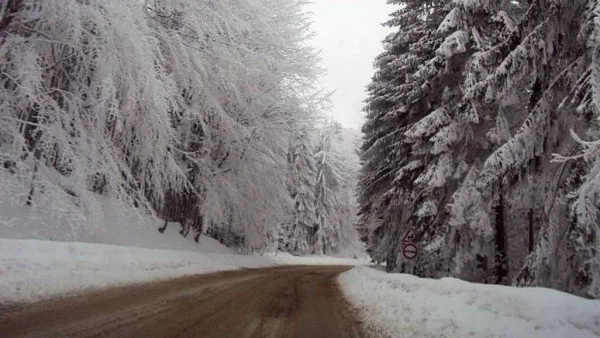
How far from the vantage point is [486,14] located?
16266mm

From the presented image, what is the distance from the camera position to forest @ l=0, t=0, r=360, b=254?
9.79 m

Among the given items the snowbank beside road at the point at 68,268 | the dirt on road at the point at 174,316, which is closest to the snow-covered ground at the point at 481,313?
the dirt on road at the point at 174,316

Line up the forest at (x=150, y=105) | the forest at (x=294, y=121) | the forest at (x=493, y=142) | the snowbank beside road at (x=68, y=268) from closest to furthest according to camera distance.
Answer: the snowbank beside road at (x=68, y=268) < the forest at (x=493, y=142) < the forest at (x=294, y=121) < the forest at (x=150, y=105)

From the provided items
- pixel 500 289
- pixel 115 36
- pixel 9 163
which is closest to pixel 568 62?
pixel 500 289

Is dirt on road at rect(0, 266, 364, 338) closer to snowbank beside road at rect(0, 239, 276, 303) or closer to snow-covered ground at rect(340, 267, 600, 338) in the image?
snowbank beside road at rect(0, 239, 276, 303)

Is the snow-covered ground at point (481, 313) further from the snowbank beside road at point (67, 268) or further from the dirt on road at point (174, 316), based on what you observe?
the snowbank beside road at point (67, 268)

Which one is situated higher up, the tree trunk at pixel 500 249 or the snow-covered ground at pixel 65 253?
the tree trunk at pixel 500 249

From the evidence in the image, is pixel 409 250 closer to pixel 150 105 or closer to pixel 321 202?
pixel 150 105

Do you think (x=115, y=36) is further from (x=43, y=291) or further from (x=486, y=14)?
(x=486, y=14)

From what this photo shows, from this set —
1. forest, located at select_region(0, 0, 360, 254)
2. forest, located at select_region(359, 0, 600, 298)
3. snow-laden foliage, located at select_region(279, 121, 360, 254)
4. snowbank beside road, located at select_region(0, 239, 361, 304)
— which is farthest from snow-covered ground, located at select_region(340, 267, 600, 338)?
snow-laden foliage, located at select_region(279, 121, 360, 254)

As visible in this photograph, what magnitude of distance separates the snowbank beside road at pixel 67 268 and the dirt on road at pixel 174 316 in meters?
0.57

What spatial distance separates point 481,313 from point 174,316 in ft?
13.7

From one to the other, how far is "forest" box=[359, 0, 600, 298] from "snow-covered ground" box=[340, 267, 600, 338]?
6.61 ft

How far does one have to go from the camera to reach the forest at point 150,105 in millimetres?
9789
